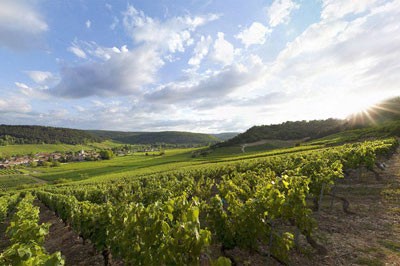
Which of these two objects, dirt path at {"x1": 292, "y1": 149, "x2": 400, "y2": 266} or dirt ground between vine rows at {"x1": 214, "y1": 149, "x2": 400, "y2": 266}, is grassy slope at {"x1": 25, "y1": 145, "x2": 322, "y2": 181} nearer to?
dirt path at {"x1": 292, "y1": 149, "x2": 400, "y2": 266}

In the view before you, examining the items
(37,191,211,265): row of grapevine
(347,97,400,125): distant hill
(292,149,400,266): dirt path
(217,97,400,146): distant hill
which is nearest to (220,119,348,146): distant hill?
(217,97,400,146): distant hill

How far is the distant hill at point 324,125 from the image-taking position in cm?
9600

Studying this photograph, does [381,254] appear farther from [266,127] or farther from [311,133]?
[266,127]

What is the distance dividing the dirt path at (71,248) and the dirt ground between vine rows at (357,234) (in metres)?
7.93

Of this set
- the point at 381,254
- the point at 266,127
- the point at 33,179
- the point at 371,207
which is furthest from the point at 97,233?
the point at 266,127

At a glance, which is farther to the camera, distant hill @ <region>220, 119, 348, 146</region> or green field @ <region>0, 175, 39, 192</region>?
distant hill @ <region>220, 119, 348, 146</region>

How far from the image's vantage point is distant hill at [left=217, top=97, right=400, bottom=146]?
96.0 m

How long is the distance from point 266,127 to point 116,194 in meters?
131

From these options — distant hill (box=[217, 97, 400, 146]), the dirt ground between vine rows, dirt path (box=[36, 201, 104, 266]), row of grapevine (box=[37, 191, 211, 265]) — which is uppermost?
distant hill (box=[217, 97, 400, 146])

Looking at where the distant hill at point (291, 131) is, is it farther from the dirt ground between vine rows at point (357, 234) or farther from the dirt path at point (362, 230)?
the dirt ground between vine rows at point (357, 234)

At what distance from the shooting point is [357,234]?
38.1 ft

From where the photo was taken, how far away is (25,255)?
4.75 meters

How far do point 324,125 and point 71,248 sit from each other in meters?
142

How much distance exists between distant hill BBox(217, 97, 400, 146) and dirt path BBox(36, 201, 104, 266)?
89.0 meters
